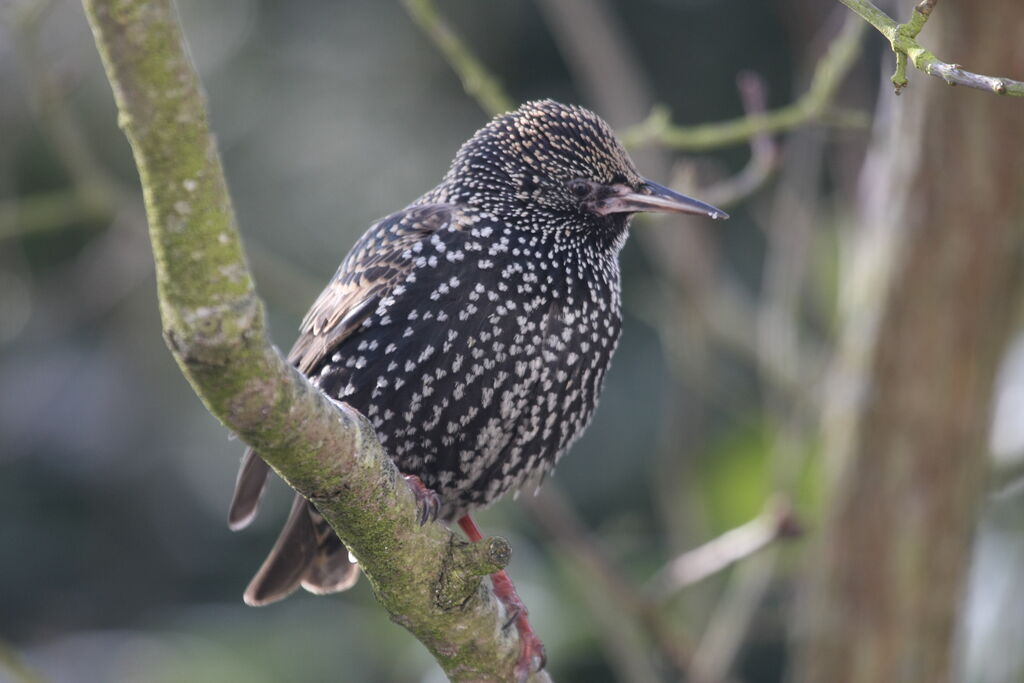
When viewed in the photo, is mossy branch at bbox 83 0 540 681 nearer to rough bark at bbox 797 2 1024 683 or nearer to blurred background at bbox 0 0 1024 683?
blurred background at bbox 0 0 1024 683

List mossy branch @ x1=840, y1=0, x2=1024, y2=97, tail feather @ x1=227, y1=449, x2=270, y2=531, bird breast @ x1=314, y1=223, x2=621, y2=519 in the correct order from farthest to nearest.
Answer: tail feather @ x1=227, y1=449, x2=270, y2=531, bird breast @ x1=314, y1=223, x2=621, y2=519, mossy branch @ x1=840, y1=0, x2=1024, y2=97

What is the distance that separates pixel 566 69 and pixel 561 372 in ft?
17.6

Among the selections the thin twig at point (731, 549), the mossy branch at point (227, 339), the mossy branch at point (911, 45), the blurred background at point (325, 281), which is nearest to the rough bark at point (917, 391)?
the blurred background at point (325, 281)

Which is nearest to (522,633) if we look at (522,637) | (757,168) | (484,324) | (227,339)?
(522,637)

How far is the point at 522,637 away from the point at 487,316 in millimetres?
841

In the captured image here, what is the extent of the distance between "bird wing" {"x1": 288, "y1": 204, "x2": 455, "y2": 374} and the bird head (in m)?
0.19

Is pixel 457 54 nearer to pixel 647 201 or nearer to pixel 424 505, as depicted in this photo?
pixel 647 201

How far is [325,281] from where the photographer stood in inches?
326

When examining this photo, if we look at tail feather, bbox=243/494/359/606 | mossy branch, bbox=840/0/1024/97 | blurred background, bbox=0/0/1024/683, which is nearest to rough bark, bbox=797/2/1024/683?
blurred background, bbox=0/0/1024/683

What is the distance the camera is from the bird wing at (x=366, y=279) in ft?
12.0

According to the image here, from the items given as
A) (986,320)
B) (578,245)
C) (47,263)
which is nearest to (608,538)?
(986,320)

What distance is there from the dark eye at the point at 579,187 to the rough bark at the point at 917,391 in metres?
1.21

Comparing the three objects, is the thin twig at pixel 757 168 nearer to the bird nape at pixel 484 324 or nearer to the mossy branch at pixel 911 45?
the bird nape at pixel 484 324

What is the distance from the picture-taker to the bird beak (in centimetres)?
366
